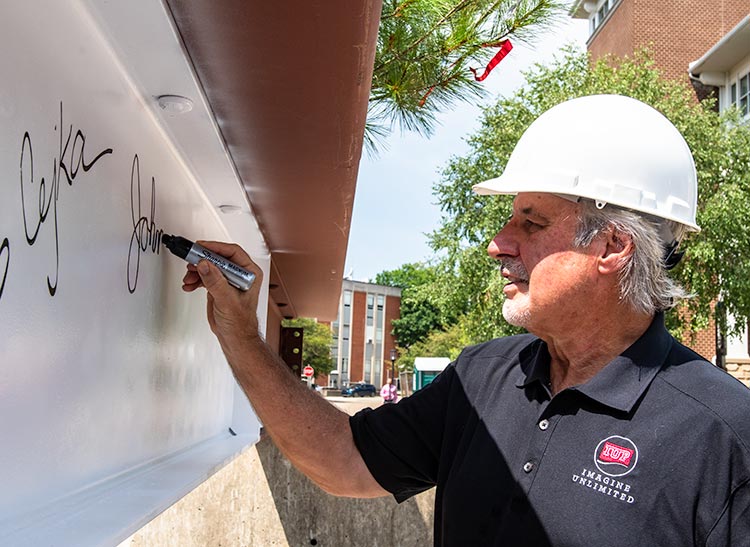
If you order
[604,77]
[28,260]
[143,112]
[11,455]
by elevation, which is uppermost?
[604,77]

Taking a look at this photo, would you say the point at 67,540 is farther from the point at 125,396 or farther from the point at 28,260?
the point at 125,396

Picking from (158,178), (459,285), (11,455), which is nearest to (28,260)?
(11,455)

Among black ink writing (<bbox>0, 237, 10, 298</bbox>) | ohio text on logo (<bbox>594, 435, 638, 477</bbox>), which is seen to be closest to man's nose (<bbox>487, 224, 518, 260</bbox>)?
ohio text on logo (<bbox>594, 435, 638, 477</bbox>)

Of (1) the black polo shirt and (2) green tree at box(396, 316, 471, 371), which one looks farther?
(2) green tree at box(396, 316, 471, 371)

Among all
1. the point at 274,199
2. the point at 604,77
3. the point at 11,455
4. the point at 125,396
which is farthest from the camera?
the point at 604,77

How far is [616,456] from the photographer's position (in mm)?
1829

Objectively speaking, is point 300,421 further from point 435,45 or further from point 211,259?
point 435,45

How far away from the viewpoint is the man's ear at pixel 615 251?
2035 millimetres

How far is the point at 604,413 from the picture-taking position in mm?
1917

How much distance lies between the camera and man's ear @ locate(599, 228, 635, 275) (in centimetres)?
204

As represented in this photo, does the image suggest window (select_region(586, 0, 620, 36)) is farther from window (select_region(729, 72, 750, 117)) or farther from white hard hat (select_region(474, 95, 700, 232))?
white hard hat (select_region(474, 95, 700, 232))

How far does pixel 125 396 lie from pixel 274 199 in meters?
1.52

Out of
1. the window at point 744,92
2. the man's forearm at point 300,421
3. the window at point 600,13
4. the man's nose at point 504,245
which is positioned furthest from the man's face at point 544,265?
the window at point 600,13
